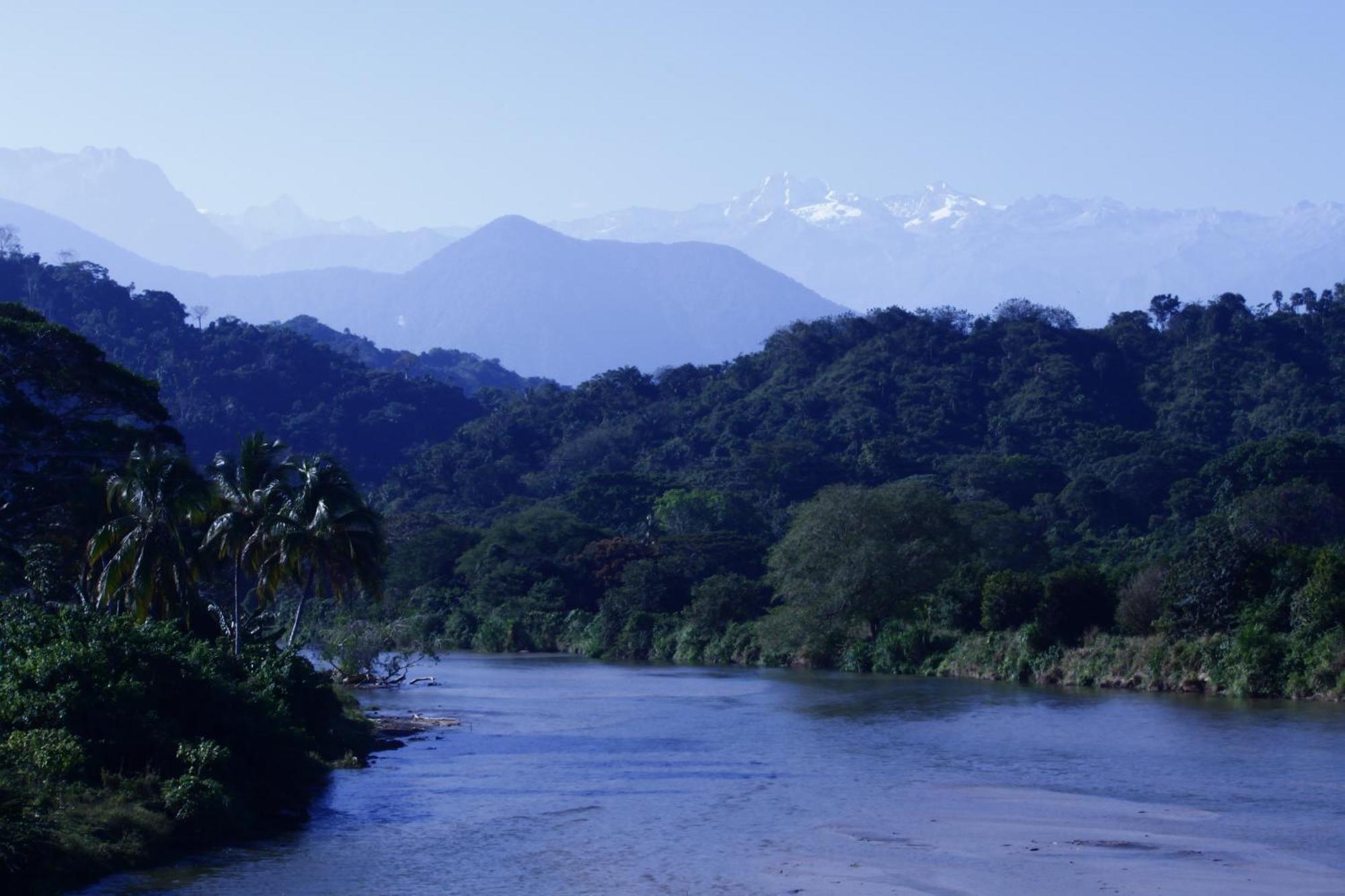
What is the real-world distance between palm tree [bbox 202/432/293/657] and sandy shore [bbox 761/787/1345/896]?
63.4 feet

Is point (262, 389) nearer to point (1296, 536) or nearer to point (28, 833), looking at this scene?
point (1296, 536)

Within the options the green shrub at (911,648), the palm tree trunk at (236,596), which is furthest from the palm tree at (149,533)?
the green shrub at (911,648)

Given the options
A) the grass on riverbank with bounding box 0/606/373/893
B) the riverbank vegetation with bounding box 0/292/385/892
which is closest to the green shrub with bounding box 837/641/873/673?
the riverbank vegetation with bounding box 0/292/385/892

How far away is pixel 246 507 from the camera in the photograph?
38.3 meters

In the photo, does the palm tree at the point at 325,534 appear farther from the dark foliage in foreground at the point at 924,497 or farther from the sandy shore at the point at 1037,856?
the dark foliage in foreground at the point at 924,497

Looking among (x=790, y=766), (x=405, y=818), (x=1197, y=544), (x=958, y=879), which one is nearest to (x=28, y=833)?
(x=405, y=818)

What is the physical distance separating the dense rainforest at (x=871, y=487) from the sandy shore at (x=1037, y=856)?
21.1 m

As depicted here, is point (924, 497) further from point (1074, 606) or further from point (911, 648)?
point (1074, 606)

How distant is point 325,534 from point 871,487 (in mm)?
59755

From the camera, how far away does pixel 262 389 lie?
135 metres

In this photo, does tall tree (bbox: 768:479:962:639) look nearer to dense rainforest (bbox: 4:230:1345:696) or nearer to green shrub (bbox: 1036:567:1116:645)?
dense rainforest (bbox: 4:230:1345:696)

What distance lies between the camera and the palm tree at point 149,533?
31562 millimetres

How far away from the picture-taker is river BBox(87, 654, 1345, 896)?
67.1ft

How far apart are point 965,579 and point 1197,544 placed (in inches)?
382
